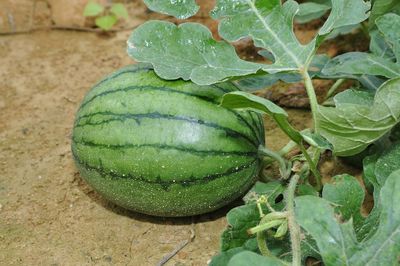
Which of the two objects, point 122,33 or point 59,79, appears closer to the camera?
point 59,79

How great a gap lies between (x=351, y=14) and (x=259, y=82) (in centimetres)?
49

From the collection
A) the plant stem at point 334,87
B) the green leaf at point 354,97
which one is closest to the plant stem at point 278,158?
the green leaf at point 354,97

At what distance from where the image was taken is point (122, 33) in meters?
3.75

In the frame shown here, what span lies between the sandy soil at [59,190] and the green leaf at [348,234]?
69 centimetres

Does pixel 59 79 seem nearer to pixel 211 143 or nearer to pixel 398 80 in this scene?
pixel 211 143

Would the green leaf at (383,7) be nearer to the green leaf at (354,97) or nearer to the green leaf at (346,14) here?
the green leaf at (346,14)

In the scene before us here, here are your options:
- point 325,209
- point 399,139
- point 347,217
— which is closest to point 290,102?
point 399,139

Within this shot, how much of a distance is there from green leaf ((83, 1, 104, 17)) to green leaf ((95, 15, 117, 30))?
0.04 metres

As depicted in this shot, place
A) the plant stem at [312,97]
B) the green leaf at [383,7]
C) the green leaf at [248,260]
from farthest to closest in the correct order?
the green leaf at [383,7], the plant stem at [312,97], the green leaf at [248,260]

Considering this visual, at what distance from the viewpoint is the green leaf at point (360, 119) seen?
201 centimetres

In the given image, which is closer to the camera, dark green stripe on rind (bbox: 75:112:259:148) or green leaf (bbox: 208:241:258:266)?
green leaf (bbox: 208:241:258:266)

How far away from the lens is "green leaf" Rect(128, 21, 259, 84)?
2227mm

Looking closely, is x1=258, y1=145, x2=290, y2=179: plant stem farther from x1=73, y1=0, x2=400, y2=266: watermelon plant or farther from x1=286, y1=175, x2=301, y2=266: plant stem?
x1=286, y1=175, x2=301, y2=266: plant stem

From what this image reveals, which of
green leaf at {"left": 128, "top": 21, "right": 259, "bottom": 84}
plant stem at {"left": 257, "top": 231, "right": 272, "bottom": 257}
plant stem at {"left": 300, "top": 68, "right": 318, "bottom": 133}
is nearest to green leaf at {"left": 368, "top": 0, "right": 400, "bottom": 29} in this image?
plant stem at {"left": 300, "top": 68, "right": 318, "bottom": 133}
